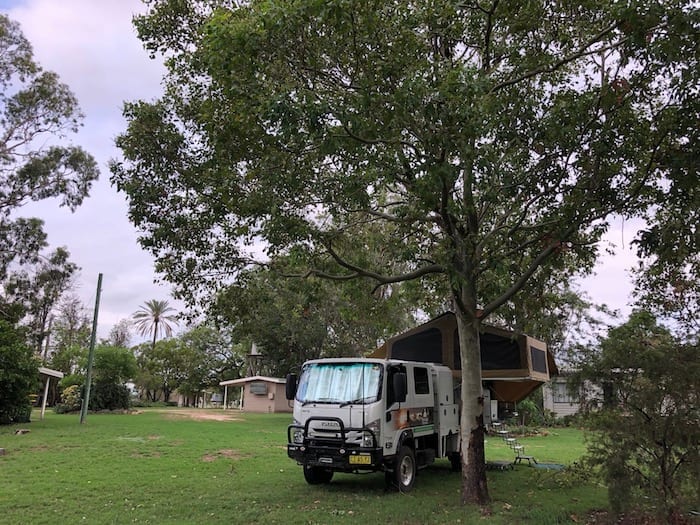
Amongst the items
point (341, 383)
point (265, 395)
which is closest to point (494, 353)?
point (341, 383)

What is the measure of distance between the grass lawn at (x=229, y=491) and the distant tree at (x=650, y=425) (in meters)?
1.41

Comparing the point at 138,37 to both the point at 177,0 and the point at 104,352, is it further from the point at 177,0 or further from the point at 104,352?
the point at 104,352

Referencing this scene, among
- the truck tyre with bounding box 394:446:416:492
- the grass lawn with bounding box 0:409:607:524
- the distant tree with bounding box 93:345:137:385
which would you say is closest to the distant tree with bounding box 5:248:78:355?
the distant tree with bounding box 93:345:137:385

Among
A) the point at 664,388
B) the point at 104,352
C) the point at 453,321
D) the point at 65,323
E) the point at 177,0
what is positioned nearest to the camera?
the point at 664,388

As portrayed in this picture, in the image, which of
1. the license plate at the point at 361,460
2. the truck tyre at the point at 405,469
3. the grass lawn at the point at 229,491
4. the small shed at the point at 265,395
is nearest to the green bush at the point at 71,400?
the small shed at the point at 265,395

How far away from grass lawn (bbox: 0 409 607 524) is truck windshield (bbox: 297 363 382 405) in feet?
5.34

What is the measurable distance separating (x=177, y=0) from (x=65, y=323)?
5065 centimetres

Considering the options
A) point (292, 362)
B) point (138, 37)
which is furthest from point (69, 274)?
point (138, 37)

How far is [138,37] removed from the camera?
9.46 metres

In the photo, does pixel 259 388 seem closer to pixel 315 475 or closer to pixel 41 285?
pixel 41 285

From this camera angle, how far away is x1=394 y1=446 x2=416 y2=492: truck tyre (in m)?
9.83

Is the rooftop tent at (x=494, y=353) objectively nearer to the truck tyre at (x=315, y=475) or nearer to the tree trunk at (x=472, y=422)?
the tree trunk at (x=472, y=422)

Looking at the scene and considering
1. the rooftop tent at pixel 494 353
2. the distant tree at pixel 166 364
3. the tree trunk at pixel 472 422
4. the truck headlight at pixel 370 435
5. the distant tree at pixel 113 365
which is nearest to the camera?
the tree trunk at pixel 472 422

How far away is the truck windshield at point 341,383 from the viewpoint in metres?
9.84
